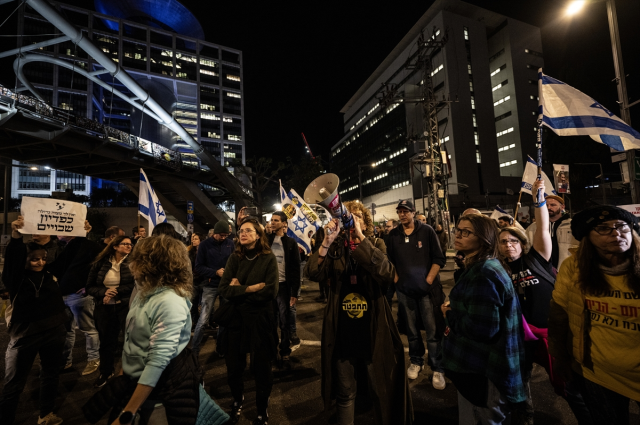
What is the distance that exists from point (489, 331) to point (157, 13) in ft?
422

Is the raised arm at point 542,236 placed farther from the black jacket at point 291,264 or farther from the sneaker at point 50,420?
the sneaker at point 50,420

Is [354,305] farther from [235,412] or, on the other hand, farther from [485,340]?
[235,412]

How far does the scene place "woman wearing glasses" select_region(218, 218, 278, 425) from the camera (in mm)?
2957

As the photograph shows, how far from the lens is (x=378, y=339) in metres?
2.53

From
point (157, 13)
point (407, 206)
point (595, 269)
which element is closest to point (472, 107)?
point (407, 206)

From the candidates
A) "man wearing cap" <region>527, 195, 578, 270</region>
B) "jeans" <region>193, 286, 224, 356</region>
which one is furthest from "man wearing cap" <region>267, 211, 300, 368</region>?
"man wearing cap" <region>527, 195, 578, 270</region>

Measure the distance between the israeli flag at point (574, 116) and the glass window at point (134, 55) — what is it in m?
107

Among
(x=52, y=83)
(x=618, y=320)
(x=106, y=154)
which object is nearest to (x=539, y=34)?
(x=106, y=154)

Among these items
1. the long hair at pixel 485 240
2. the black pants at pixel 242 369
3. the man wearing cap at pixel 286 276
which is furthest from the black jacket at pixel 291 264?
the long hair at pixel 485 240

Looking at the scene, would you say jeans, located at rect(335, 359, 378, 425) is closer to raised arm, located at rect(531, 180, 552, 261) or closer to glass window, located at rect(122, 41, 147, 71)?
raised arm, located at rect(531, 180, 552, 261)

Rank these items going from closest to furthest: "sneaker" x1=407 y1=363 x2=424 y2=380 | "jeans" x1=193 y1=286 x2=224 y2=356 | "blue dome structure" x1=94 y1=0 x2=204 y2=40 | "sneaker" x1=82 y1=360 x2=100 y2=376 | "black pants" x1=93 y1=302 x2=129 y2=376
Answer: "sneaker" x1=407 y1=363 x2=424 y2=380
"black pants" x1=93 y1=302 x2=129 y2=376
"sneaker" x1=82 y1=360 x2=100 y2=376
"jeans" x1=193 y1=286 x2=224 y2=356
"blue dome structure" x1=94 y1=0 x2=204 y2=40

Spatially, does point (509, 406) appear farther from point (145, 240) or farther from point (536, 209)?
point (145, 240)

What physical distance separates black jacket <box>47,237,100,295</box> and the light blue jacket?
2742mm

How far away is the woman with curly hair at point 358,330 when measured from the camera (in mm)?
2469
